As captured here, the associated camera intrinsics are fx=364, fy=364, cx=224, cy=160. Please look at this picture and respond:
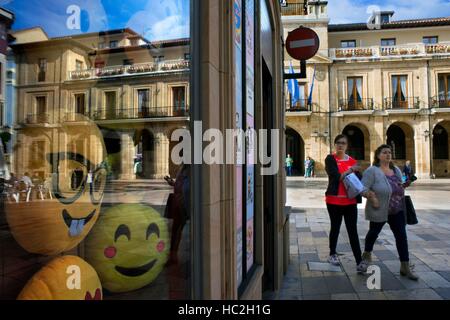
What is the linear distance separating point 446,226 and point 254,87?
700cm

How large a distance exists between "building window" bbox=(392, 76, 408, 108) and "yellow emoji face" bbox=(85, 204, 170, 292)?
3194cm

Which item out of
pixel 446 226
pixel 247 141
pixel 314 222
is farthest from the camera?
pixel 314 222

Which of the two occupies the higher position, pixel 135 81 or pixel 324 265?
pixel 135 81

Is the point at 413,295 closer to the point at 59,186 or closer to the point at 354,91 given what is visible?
the point at 59,186

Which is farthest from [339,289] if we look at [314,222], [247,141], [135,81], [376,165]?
[314,222]

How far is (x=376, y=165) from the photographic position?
480cm

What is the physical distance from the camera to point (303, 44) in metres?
5.38

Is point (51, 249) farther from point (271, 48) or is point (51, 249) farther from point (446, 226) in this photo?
point (446, 226)

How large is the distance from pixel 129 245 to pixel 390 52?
107ft

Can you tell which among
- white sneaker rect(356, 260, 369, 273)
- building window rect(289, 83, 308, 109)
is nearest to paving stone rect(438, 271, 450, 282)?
white sneaker rect(356, 260, 369, 273)

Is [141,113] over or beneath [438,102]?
beneath

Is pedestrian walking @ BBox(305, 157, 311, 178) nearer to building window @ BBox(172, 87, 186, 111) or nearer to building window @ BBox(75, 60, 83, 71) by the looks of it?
building window @ BBox(172, 87, 186, 111)

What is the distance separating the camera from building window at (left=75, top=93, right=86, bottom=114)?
172cm

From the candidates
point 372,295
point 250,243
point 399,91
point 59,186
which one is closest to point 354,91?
point 399,91
